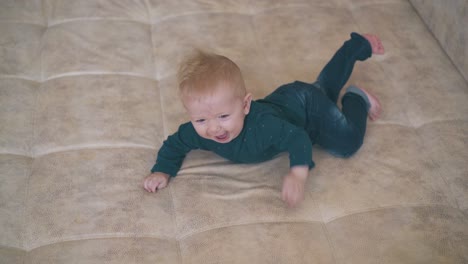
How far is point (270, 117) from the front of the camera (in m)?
1.42

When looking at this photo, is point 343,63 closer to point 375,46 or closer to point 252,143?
point 375,46

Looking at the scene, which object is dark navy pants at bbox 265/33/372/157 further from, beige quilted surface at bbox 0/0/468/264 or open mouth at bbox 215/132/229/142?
open mouth at bbox 215/132/229/142

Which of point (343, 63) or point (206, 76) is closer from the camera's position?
point (206, 76)

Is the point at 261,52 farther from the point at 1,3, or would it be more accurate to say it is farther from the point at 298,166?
the point at 1,3

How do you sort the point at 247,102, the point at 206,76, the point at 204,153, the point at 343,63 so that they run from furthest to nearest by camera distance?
the point at 343,63 < the point at 204,153 < the point at 247,102 < the point at 206,76

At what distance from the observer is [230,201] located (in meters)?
1.37

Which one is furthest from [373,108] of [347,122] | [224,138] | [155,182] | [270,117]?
[155,182]

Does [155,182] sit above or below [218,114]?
below

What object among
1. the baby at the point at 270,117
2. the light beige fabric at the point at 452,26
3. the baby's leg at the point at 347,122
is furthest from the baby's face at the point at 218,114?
the light beige fabric at the point at 452,26

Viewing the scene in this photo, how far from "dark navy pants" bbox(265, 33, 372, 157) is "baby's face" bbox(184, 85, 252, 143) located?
231mm

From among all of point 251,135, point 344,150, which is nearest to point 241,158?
point 251,135

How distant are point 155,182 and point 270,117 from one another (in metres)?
0.34

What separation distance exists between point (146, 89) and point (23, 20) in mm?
621

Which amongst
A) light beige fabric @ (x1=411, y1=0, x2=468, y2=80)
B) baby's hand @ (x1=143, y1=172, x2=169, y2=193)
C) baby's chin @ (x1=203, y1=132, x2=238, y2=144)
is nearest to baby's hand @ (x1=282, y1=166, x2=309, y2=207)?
baby's chin @ (x1=203, y1=132, x2=238, y2=144)
